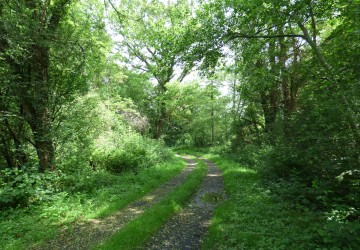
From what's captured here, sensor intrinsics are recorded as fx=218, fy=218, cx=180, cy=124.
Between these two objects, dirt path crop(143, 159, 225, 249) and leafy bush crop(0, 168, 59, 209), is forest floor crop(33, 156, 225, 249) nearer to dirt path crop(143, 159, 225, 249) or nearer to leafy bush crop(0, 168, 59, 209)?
dirt path crop(143, 159, 225, 249)

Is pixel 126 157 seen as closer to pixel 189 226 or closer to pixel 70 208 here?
pixel 70 208

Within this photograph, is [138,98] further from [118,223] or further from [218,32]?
[118,223]

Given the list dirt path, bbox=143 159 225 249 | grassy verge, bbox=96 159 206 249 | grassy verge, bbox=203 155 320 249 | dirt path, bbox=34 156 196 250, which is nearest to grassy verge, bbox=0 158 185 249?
dirt path, bbox=34 156 196 250

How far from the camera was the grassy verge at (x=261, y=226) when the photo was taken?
4625 mm

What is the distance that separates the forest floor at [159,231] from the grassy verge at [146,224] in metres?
0.19

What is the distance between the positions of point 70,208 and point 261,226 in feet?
19.4

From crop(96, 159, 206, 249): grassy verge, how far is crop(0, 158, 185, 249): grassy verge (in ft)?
4.60

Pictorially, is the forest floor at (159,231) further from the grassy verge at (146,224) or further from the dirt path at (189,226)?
the grassy verge at (146,224)

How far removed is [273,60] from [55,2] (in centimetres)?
1236

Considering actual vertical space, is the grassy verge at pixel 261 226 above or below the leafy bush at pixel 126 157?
below

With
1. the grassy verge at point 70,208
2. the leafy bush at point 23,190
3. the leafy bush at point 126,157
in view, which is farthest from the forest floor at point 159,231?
the leafy bush at point 126,157

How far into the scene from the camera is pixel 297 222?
5.49m

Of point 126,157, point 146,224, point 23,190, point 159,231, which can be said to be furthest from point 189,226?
point 126,157

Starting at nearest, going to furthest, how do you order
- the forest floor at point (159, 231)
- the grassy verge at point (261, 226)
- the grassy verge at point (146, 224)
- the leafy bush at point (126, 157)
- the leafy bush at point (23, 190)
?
1. the grassy verge at point (261, 226)
2. the grassy verge at point (146, 224)
3. the forest floor at point (159, 231)
4. the leafy bush at point (23, 190)
5. the leafy bush at point (126, 157)
